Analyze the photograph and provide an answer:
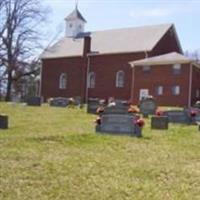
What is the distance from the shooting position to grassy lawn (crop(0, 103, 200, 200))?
7883 mm

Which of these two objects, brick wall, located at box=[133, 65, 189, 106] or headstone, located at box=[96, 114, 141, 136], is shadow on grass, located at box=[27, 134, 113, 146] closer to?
headstone, located at box=[96, 114, 141, 136]

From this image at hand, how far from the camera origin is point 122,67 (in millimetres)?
58375

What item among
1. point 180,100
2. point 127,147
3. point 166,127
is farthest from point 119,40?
point 127,147

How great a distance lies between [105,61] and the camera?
59781 mm

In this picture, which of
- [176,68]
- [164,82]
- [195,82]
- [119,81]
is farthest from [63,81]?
[195,82]

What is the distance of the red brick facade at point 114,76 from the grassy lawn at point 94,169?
123 ft

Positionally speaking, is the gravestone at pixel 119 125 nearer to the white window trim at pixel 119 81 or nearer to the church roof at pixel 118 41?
the church roof at pixel 118 41

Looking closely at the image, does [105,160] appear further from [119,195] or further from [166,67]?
[166,67]

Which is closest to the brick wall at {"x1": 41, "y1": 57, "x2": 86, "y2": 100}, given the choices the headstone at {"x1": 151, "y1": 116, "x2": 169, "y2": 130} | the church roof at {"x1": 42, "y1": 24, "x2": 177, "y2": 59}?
the church roof at {"x1": 42, "y1": 24, "x2": 177, "y2": 59}

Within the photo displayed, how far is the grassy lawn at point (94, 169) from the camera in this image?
7.88 meters

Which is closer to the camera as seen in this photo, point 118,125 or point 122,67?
point 118,125

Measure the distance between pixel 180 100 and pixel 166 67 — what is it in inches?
144

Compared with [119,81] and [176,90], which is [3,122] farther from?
[119,81]

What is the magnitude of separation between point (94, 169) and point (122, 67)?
49.3 m
